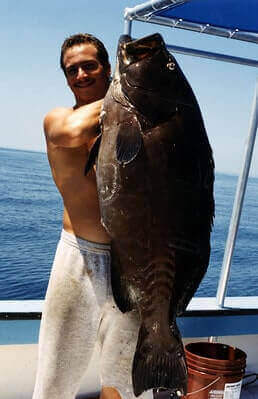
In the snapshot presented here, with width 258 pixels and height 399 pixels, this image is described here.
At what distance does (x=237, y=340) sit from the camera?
4.01 meters

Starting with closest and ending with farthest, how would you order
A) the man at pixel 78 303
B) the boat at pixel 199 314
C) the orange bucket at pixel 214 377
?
the man at pixel 78 303 < the boat at pixel 199 314 < the orange bucket at pixel 214 377

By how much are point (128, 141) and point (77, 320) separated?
1055 millimetres

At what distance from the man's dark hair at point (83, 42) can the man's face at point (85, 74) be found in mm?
23

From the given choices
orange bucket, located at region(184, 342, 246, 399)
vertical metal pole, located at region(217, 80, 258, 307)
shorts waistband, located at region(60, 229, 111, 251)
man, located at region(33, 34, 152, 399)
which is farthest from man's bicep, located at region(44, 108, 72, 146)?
orange bucket, located at region(184, 342, 246, 399)

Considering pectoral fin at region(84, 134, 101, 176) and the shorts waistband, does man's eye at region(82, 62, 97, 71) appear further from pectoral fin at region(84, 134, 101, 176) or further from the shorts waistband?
the shorts waistband

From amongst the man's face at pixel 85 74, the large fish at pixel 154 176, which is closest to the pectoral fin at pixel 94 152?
the large fish at pixel 154 176

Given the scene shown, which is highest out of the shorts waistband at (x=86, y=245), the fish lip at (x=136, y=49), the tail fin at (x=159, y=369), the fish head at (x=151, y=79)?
the fish lip at (x=136, y=49)

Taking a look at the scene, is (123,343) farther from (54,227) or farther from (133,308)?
(54,227)

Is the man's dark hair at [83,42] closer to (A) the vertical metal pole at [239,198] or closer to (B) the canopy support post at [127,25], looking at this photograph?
(B) the canopy support post at [127,25]

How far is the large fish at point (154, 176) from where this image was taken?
1733 mm

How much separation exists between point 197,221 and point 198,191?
4.4 inches

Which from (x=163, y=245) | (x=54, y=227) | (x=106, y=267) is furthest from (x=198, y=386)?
(x=54, y=227)

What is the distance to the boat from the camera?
3043mm

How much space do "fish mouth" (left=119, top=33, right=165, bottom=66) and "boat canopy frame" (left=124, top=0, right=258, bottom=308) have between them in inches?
29.0
